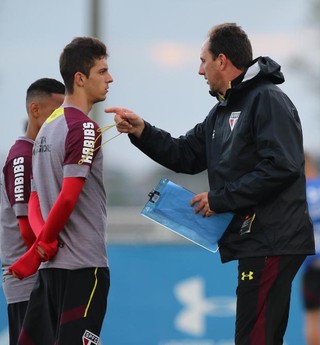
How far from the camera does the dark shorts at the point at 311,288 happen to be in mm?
8992

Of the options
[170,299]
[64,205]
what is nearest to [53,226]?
[64,205]

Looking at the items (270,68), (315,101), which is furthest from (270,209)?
(315,101)

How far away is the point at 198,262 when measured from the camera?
8.93m

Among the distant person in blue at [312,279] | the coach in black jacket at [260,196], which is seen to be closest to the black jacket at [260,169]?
the coach in black jacket at [260,196]

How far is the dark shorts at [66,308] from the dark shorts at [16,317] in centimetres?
36

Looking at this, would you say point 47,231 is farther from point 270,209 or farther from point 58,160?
point 270,209

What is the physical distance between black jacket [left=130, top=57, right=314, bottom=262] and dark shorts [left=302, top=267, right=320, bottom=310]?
4.03 m

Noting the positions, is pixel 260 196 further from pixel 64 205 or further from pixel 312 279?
pixel 312 279

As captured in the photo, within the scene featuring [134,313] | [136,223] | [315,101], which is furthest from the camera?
[315,101]

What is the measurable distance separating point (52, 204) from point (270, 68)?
130 cm

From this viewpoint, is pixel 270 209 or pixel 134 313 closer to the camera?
pixel 270 209

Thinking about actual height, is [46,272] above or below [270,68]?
below

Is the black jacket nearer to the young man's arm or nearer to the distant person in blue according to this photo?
the young man's arm

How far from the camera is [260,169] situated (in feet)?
16.2
